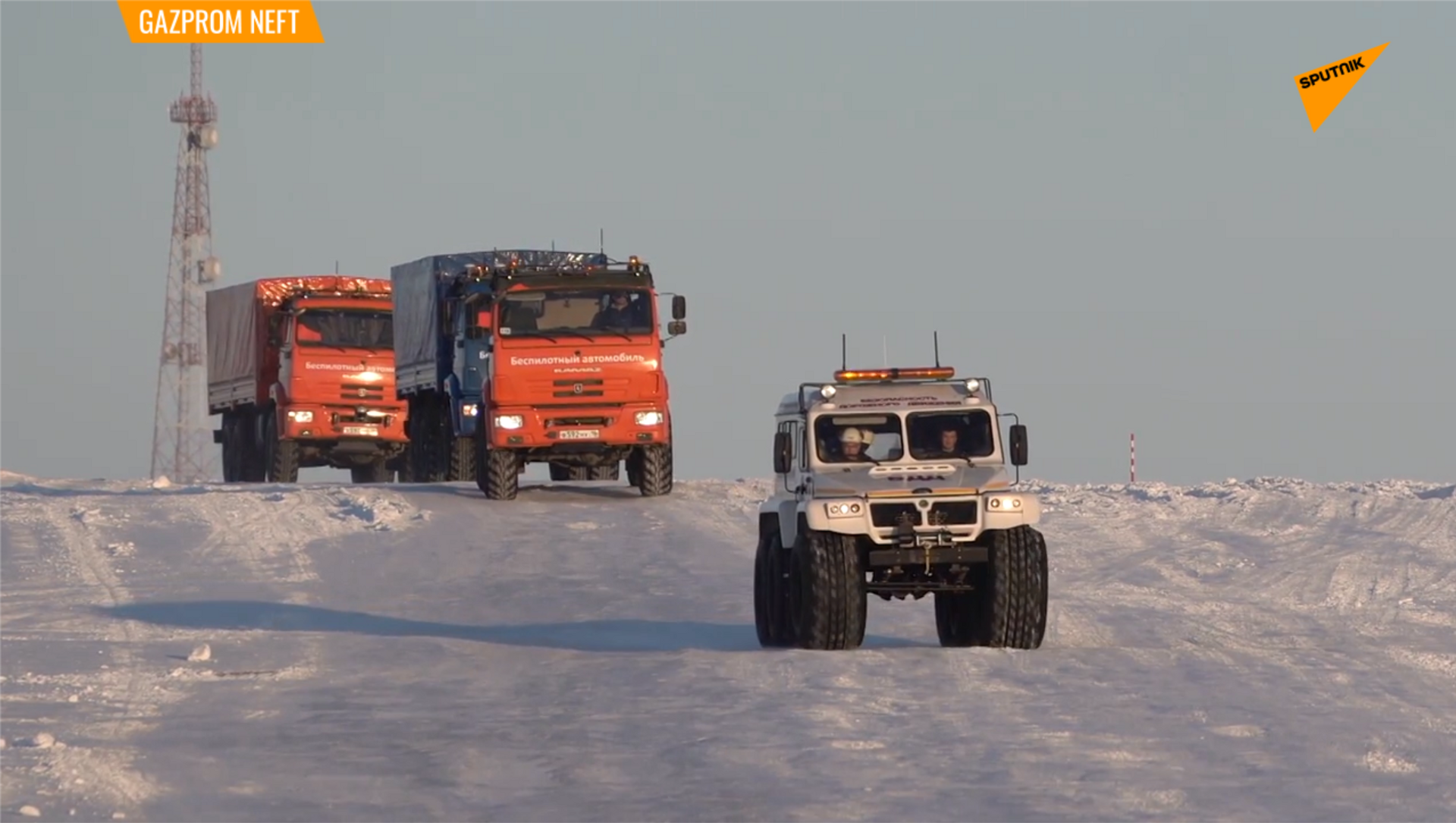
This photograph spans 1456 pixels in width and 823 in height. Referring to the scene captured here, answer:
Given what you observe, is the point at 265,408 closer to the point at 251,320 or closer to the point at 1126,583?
the point at 251,320

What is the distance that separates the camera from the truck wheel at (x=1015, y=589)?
17.3 m

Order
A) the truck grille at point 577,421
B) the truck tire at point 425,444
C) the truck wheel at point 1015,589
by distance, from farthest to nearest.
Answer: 1. the truck tire at point 425,444
2. the truck grille at point 577,421
3. the truck wheel at point 1015,589

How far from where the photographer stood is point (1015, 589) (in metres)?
17.4

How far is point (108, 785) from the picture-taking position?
39.3 feet

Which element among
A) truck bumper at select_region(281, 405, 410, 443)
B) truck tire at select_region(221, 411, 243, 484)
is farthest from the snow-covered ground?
truck tire at select_region(221, 411, 243, 484)

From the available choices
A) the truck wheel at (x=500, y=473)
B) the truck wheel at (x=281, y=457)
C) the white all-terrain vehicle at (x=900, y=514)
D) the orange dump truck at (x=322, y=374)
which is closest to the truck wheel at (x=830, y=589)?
the white all-terrain vehicle at (x=900, y=514)

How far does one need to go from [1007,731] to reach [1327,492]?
823 inches

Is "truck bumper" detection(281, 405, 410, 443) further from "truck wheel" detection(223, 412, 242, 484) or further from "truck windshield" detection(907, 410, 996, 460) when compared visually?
"truck windshield" detection(907, 410, 996, 460)

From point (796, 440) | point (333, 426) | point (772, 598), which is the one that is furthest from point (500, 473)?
point (796, 440)

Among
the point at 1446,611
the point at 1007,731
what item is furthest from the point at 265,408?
the point at 1007,731

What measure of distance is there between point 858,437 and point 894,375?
53 centimetres

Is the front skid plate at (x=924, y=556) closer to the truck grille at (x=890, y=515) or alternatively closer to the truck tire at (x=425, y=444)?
the truck grille at (x=890, y=515)

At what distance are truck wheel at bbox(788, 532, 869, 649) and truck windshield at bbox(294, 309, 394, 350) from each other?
23521 mm

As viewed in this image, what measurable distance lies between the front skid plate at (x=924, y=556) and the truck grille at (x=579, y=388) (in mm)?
14254
